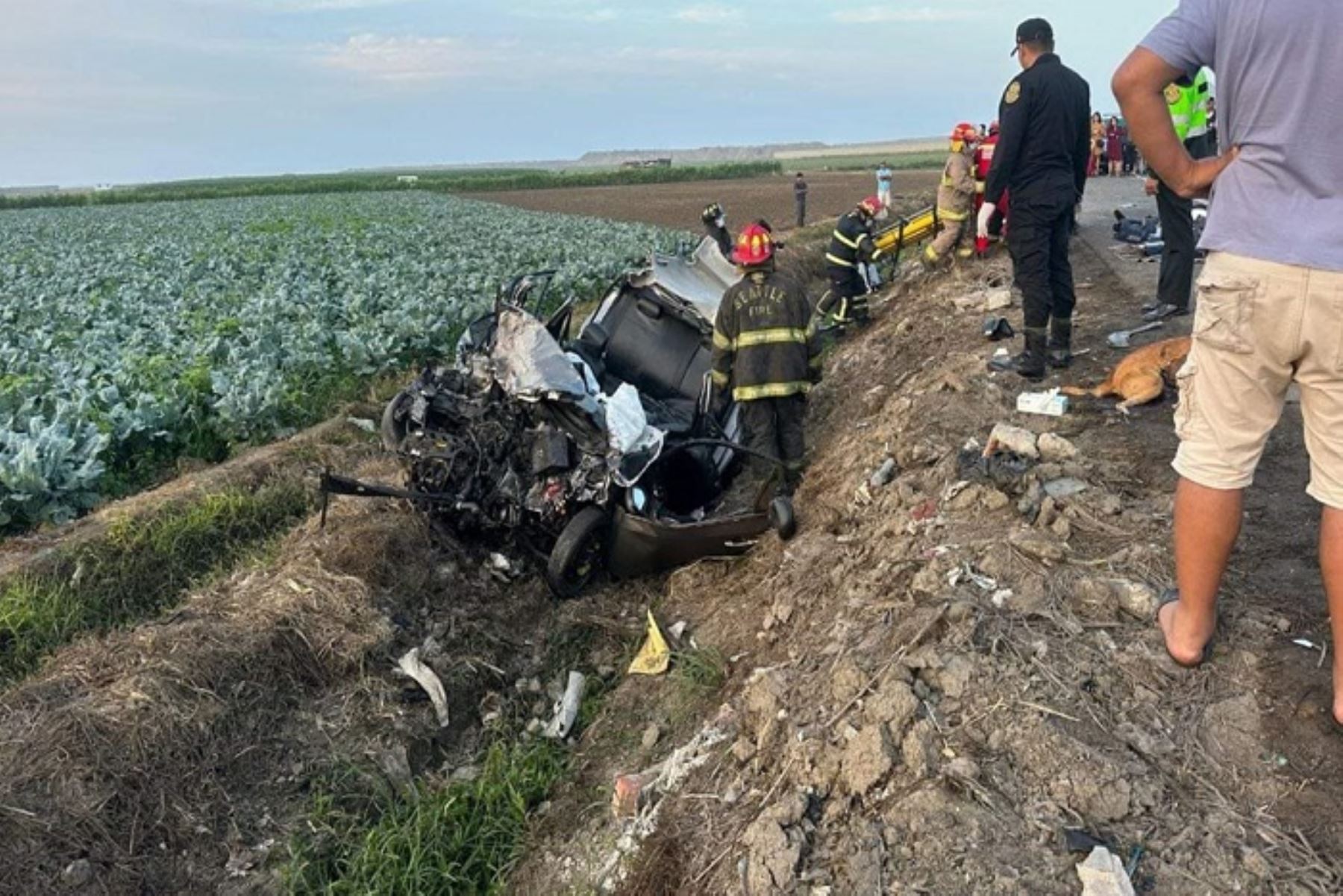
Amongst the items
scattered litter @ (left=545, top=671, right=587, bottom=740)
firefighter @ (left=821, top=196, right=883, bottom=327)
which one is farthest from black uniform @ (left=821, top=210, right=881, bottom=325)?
scattered litter @ (left=545, top=671, right=587, bottom=740)

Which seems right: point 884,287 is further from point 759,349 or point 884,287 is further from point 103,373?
point 103,373

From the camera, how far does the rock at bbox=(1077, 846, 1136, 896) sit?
237 centimetres

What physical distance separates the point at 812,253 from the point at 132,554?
14.7 meters

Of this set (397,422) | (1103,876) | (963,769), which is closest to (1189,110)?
(397,422)

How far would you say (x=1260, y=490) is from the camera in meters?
4.19

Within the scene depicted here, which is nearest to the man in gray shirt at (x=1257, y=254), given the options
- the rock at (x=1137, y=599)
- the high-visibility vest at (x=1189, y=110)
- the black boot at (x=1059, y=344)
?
the rock at (x=1137, y=599)

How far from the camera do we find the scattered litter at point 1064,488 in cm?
423

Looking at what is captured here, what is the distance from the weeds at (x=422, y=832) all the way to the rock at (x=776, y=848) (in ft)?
4.88

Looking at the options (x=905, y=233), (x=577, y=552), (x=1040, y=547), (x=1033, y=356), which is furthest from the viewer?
(x=905, y=233)

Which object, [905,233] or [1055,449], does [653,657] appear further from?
[905,233]

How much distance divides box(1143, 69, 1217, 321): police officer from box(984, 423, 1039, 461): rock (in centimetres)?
280

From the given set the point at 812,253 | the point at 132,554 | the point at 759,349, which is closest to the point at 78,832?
the point at 132,554

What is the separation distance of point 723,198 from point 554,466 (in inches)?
1495

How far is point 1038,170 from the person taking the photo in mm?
6184
